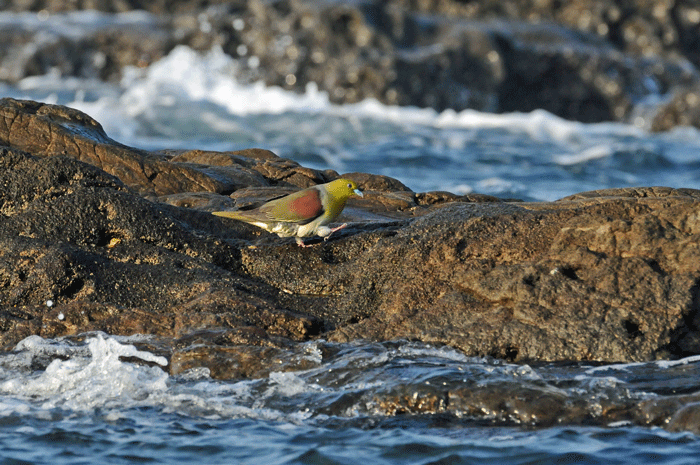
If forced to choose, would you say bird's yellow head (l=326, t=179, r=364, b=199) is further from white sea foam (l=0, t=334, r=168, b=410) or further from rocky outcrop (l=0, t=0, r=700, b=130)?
rocky outcrop (l=0, t=0, r=700, b=130)

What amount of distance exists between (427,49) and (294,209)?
16.9 meters

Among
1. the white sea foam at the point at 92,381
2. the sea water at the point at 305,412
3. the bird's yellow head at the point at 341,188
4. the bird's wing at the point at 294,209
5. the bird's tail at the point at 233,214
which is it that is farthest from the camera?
the bird's yellow head at the point at 341,188

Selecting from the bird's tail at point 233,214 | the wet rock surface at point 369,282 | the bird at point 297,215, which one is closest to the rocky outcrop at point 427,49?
the bird at point 297,215

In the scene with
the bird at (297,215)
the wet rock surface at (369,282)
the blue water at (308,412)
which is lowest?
the blue water at (308,412)

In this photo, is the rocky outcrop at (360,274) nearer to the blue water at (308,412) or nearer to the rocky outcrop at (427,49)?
the blue water at (308,412)

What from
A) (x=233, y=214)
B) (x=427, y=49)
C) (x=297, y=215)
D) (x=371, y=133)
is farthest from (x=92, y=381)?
(x=427, y=49)

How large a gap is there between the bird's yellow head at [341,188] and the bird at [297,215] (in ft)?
0.23

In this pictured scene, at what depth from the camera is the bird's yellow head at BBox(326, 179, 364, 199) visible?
6500 millimetres

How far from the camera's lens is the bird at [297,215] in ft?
20.2

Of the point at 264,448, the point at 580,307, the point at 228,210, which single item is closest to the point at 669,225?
the point at 580,307

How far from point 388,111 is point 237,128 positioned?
3.74 meters

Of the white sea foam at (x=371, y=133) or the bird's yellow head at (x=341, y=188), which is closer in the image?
the bird's yellow head at (x=341, y=188)

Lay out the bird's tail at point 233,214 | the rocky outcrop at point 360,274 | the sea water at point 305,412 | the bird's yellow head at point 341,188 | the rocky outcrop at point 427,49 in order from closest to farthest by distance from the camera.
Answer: the sea water at point 305,412, the rocky outcrop at point 360,274, the bird's tail at point 233,214, the bird's yellow head at point 341,188, the rocky outcrop at point 427,49

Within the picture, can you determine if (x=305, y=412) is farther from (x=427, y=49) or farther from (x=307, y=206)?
(x=427, y=49)
